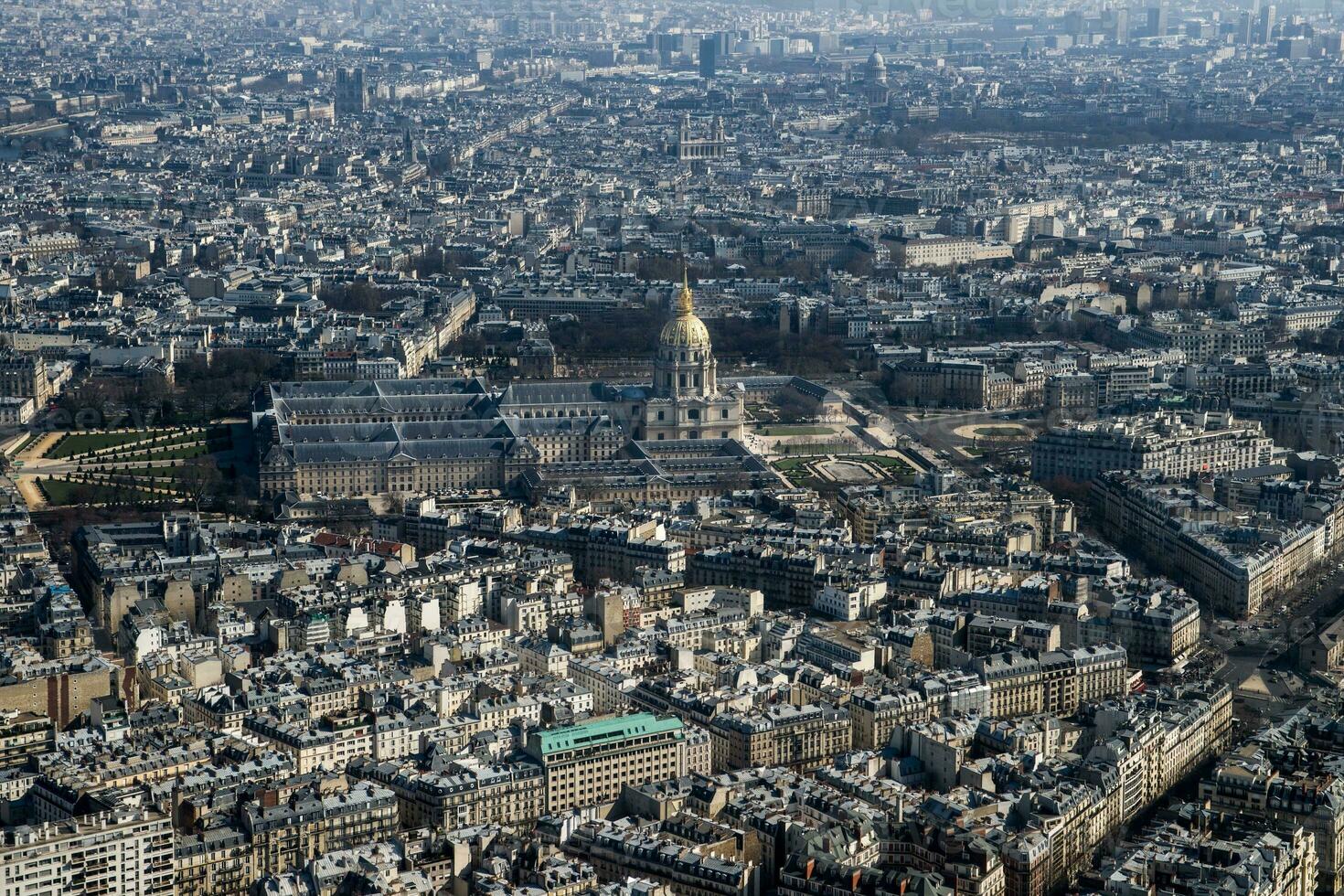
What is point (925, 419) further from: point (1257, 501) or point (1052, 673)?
point (1052, 673)

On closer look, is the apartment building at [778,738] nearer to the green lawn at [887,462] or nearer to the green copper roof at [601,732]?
the green copper roof at [601,732]

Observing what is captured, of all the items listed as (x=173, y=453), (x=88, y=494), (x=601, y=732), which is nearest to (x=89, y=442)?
(x=173, y=453)

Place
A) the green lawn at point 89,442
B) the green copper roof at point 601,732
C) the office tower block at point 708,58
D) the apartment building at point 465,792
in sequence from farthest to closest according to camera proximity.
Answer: the office tower block at point 708,58 < the green lawn at point 89,442 < the green copper roof at point 601,732 < the apartment building at point 465,792

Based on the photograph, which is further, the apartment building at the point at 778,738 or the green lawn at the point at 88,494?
the green lawn at the point at 88,494

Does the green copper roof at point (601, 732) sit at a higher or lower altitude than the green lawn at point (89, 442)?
higher

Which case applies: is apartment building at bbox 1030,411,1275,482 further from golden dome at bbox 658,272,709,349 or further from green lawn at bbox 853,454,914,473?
golden dome at bbox 658,272,709,349

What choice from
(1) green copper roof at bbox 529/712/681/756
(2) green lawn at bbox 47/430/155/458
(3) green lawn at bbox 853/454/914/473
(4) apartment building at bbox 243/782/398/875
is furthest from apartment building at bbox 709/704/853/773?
(2) green lawn at bbox 47/430/155/458

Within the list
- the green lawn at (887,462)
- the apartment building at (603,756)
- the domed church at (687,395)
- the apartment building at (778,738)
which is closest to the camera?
the apartment building at (603,756)

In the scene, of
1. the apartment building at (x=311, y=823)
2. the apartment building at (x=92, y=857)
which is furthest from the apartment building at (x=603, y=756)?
the apartment building at (x=92, y=857)
